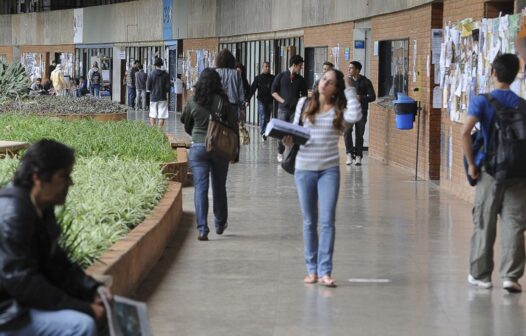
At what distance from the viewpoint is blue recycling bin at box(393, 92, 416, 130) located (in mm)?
20359

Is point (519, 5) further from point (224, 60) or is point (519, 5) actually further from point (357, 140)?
point (357, 140)

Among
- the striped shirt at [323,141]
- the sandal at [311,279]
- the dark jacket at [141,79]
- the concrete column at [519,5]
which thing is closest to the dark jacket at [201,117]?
the striped shirt at [323,141]

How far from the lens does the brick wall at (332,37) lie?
90.0 ft

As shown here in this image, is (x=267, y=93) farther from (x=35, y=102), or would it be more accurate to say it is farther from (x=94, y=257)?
(x=94, y=257)

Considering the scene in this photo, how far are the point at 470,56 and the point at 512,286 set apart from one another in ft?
23.4

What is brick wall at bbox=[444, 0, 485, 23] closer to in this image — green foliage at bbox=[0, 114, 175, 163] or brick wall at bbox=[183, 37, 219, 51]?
green foliage at bbox=[0, 114, 175, 163]

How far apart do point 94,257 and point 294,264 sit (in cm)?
295

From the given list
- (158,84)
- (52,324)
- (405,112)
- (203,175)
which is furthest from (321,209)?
(158,84)

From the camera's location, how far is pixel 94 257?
29.4 ft

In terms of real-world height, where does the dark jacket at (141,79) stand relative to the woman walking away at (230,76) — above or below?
below

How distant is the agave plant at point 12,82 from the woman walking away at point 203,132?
18447 mm

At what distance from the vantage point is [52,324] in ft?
19.0

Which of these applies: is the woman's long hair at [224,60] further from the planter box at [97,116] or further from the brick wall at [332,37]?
the planter box at [97,116]

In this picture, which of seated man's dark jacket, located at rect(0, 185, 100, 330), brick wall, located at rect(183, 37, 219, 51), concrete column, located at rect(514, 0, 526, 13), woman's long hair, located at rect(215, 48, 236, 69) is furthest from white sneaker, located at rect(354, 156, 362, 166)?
brick wall, located at rect(183, 37, 219, 51)
